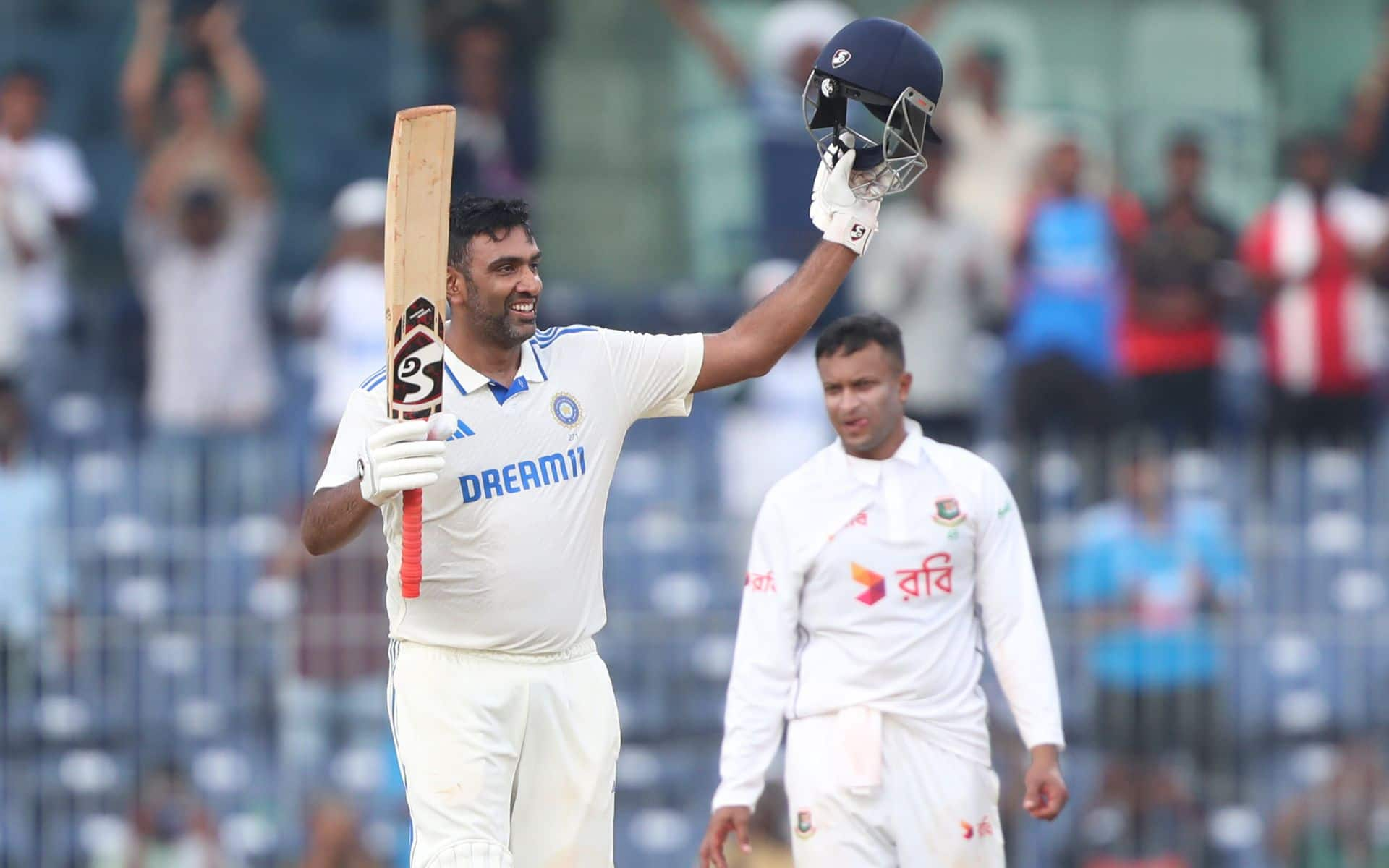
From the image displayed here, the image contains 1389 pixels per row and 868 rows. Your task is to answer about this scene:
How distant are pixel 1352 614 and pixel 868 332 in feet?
14.3

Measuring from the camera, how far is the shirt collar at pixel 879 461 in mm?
6395

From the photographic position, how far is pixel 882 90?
554 cm

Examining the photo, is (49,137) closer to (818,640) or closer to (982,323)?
(982,323)

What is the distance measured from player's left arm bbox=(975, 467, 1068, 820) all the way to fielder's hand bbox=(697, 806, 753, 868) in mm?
787

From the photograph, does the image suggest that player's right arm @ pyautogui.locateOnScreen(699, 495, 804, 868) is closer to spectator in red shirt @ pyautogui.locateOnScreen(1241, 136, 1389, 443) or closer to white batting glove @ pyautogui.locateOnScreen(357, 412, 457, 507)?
white batting glove @ pyautogui.locateOnScreen(357, 412, 457, 507)

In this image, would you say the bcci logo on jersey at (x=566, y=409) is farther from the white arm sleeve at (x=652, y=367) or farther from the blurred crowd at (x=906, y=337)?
the blurred crowd at (x=906, y=337)

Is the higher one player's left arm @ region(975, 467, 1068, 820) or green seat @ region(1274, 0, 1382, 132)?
green seat @ region(1274, 0, 1382, 132)

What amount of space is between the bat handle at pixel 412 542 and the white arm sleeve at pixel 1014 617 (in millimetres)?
1813

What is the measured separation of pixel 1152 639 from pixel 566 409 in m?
4.60

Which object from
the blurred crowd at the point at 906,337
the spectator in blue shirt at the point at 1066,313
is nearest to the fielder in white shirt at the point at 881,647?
the blurred crowd at the point at 906,337

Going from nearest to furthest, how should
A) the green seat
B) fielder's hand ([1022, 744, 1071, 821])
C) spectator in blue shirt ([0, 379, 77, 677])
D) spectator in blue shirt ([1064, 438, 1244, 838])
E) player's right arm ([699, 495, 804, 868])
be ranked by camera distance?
1. fielder's hand ([1022, 744, 1071, 821])
2. player's right arm ([699, 495, 804, 868])
3. spectator in blue shirt ([1064, 438, 1244, 838])
4. spectator in blue shirt ([0, 379, 77, 677])
5. the green seat

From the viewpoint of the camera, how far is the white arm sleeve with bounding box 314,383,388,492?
211 inches

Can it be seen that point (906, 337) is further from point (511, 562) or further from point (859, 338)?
point (511, 562)

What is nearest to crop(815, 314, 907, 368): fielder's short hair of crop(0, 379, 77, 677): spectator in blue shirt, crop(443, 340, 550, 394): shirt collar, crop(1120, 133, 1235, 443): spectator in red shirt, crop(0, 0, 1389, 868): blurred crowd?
crop(443, 340, 550, 394): shirt collar
